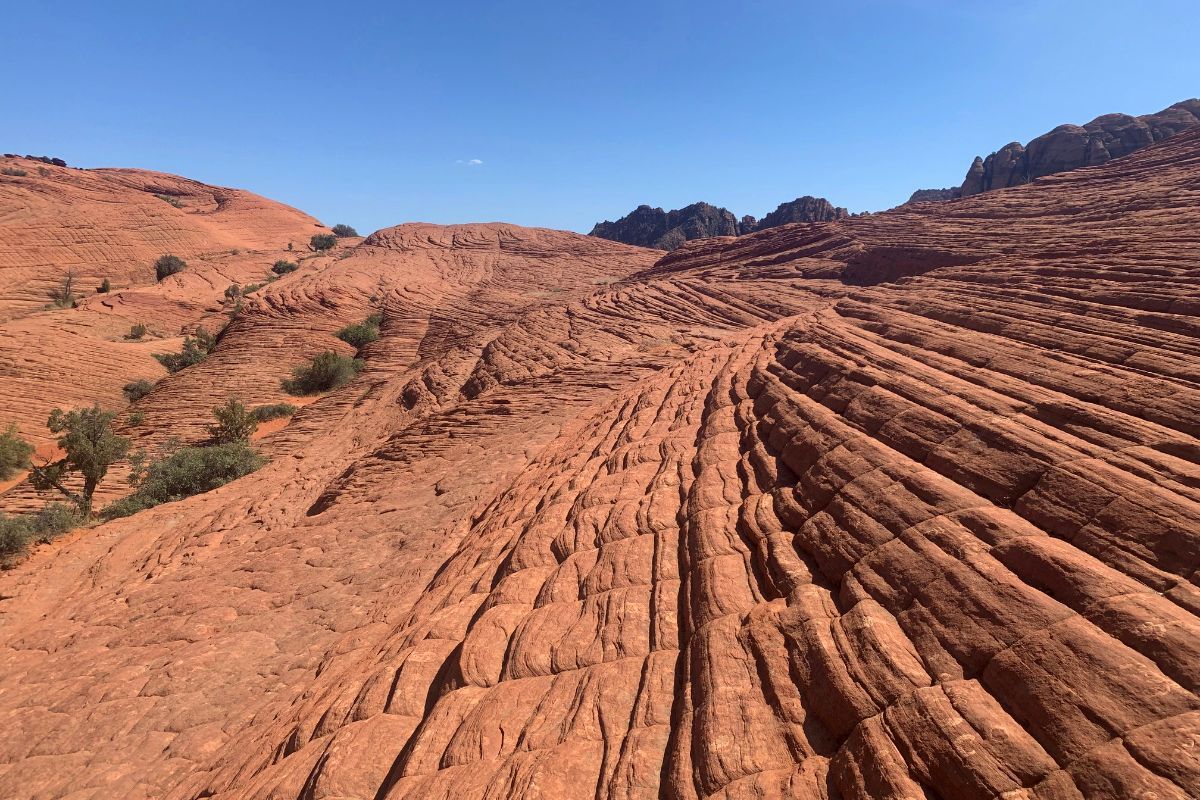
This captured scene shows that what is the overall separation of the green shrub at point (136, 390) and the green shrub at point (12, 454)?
729cm

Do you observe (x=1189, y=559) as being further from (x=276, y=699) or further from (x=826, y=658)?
(x=276, y=699)

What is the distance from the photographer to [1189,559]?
5.11m

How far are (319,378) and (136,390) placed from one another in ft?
33.3

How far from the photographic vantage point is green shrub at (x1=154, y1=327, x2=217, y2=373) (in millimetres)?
35969

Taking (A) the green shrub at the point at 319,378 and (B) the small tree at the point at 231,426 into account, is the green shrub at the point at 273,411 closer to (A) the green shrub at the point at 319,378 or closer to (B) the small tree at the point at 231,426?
(A) the green shrub at the point at 319,378

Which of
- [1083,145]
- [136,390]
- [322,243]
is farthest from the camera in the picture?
[322,243]

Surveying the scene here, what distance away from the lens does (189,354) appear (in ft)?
122

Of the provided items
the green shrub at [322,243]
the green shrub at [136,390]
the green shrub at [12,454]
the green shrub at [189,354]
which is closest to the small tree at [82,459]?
the green shrub at [12,454]

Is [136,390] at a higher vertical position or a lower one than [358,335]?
lower

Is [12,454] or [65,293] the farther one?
[65,293]

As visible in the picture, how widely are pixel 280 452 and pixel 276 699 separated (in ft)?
55.6

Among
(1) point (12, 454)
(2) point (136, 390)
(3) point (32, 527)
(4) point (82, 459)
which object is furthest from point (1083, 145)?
(1) point (12, 454)

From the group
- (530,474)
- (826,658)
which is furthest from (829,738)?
(530,474)

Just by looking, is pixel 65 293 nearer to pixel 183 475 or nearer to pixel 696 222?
pixel 183 475
